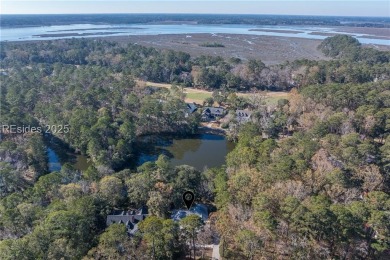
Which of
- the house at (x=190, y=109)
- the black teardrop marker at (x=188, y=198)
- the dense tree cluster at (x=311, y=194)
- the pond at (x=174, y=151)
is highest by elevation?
the house at (x=190, y=109)

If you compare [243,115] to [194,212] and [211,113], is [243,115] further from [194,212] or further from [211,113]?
[194,212]

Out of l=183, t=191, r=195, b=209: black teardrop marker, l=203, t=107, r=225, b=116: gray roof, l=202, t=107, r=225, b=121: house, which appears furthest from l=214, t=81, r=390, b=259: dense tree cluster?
l=203, t=107, r=225, b=116: gray roof

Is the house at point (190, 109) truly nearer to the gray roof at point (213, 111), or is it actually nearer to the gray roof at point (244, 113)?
the gray roof at point (213, 111)

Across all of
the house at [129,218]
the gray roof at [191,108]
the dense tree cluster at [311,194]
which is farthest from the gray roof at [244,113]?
the house at [129,218]

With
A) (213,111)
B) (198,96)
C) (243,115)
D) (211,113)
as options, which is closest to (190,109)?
(211,113)

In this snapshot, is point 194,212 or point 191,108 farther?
point 191,108

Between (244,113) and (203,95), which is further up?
(203,95)
